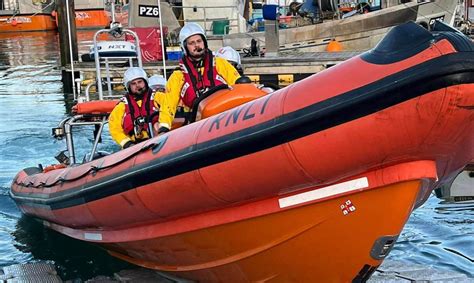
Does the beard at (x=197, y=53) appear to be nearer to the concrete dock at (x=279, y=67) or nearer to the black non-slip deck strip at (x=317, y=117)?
the black non-slip deck strip at (x=317, y=117)

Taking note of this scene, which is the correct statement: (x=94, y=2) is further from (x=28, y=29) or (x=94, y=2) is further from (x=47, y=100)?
(x=47, y=100)

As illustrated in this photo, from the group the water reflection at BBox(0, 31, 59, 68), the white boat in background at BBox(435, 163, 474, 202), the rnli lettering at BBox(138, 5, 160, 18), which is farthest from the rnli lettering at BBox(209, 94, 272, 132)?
the water reflection at BBox(0, 31, 59, 68)

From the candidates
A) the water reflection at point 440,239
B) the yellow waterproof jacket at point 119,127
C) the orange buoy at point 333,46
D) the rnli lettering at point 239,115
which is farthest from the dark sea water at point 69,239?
the orange buoy at point 333,46

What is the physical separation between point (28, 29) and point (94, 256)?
3073cm

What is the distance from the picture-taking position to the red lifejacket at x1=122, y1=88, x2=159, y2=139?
18.3 feet

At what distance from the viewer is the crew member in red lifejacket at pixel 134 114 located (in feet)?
18.2

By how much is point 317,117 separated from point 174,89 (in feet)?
5.69

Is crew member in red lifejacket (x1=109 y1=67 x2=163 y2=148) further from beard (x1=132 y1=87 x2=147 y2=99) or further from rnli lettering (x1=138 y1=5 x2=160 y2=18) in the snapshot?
rnli lettering (x1=138 y1=5 x2=160 y2=18)

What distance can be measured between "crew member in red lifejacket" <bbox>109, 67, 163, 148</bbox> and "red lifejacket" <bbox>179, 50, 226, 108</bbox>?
755 millimetres

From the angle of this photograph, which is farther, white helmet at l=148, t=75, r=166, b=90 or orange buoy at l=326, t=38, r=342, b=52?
orange buoy at l=326, t=38, r=342, b=52

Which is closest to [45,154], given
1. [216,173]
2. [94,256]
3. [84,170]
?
[94,256]

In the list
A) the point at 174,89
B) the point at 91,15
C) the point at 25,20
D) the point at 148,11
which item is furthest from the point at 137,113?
the point at 25,20

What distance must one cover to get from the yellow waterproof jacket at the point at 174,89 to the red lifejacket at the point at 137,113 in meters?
0.74

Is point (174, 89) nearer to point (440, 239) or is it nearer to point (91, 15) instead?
point (440, 239)
